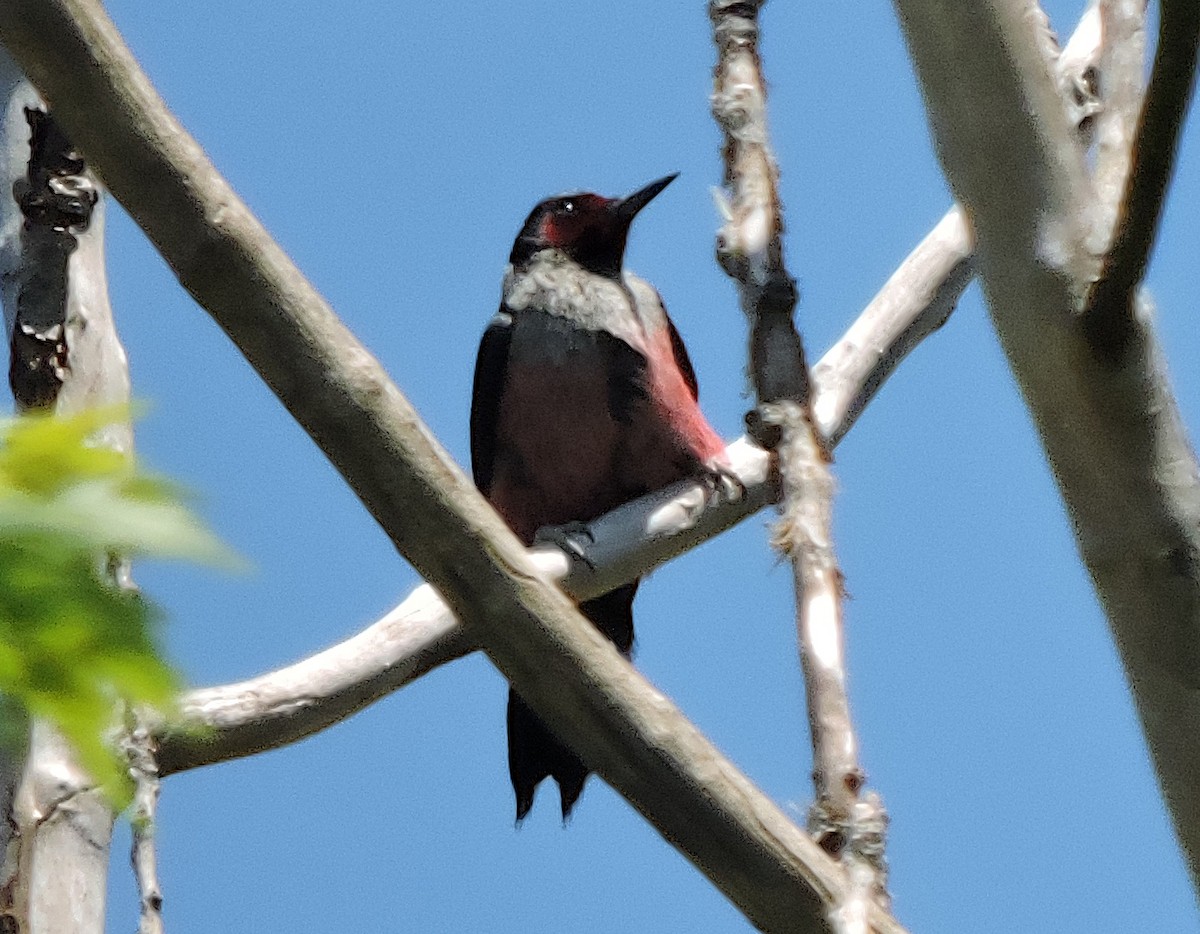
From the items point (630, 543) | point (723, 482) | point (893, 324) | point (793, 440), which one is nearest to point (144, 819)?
point (793, 440)

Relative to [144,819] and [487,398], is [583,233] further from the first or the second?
[144,819]

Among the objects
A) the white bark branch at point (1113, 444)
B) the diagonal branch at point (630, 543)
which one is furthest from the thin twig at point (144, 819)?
the white bark branch at point (1113, 444)

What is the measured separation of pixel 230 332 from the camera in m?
2.24

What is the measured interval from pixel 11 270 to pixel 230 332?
1.83 m

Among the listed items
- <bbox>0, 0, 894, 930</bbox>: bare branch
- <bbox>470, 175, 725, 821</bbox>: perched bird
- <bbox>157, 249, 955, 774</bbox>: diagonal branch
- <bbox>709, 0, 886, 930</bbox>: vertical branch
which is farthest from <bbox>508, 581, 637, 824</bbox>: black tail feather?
<bbox>0, 0, 894, 930</bbox>: bare branch

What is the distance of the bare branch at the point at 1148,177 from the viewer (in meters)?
2.01

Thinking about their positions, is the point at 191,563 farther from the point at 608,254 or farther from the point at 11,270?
the point at 608,254

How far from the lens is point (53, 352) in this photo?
12.1ft

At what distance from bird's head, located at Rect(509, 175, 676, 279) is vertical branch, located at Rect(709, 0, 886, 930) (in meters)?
2.66

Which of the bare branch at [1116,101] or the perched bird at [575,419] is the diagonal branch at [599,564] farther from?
the bare branch at [1116,101]

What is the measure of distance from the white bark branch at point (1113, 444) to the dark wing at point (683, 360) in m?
3.26

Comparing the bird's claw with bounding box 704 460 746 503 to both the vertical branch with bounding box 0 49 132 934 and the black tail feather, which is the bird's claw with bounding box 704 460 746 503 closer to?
the black tail feather

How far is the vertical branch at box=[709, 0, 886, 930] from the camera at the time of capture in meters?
2.18

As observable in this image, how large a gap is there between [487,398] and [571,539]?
4.41ft
